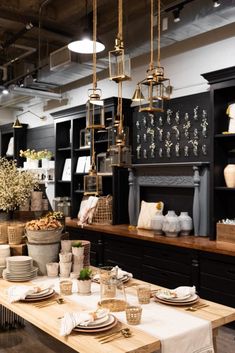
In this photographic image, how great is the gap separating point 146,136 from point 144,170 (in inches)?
17.2

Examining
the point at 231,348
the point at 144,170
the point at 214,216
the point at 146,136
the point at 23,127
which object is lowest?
the point at 231,348

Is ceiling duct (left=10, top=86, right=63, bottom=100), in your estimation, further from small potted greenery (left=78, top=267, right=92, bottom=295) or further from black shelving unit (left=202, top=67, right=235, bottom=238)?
small potted greenery (left=78, top=267, right=92, bottom=295)

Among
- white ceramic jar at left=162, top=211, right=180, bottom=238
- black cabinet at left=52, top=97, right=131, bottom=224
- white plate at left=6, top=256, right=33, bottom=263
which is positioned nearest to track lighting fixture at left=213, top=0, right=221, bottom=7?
black cabinet at left=52, top=97, right=131, bottom=224

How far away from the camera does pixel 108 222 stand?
17.0 ft

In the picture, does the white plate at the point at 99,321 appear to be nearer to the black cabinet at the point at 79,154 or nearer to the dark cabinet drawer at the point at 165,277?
the dark cabinet drawer at the point at 165,277

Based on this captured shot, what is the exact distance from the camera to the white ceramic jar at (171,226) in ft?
13.6

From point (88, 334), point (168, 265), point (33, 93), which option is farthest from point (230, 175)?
point (33, 93)

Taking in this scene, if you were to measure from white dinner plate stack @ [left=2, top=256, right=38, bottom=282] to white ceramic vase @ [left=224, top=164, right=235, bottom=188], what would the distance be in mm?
2160

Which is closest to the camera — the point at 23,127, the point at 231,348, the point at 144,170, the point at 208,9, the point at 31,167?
the point at 231,348

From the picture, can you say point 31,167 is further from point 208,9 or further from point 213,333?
point 213,333

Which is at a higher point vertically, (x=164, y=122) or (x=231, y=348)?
(x=164, y=122)

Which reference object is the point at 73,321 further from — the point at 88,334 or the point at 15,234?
the point at 15,234

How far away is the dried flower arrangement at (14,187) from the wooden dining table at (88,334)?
0.74 meters

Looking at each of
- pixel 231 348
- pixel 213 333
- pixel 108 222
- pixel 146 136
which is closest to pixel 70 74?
pixel 146 136
